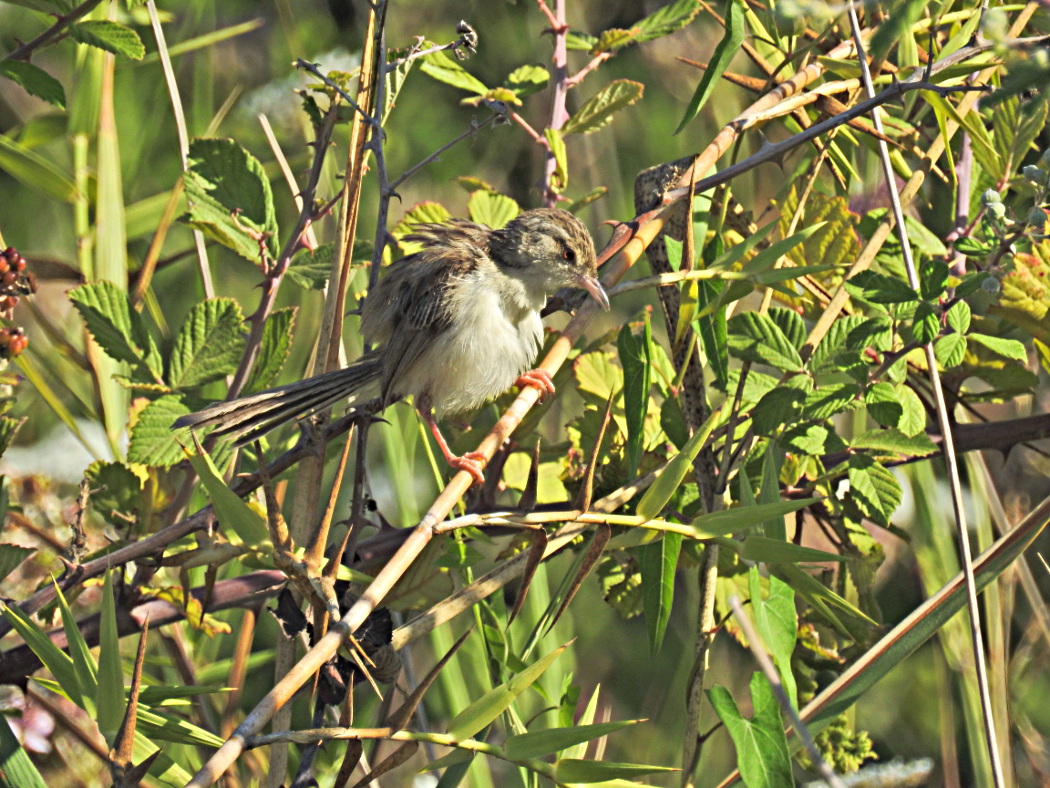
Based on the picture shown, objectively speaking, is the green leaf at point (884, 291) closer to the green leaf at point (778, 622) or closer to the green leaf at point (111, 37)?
the green leaf at point (778, 622)

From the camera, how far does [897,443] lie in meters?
1.75

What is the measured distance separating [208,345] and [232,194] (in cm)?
34

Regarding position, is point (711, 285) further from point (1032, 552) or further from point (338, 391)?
point (1032, 552)

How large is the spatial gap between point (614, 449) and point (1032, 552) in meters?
1.64

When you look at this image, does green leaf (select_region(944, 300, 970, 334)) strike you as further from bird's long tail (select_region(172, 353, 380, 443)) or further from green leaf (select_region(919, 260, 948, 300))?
bird's long tail (select_region(172, 353, 380, 443))

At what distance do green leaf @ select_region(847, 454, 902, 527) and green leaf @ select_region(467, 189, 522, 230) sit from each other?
113 cm

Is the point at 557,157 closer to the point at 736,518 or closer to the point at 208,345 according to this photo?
the point at 208,345

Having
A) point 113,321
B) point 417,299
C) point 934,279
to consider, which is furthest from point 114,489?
point 934,279

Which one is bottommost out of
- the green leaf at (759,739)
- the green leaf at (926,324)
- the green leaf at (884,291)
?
the green leaf at (759,739)

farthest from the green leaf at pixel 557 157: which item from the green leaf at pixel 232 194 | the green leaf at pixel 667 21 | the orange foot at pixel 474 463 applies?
the orange foot at pixel 474 463

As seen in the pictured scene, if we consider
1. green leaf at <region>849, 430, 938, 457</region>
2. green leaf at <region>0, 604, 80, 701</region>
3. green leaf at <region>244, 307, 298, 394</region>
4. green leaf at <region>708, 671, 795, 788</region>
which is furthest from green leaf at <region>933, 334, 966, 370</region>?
green leaf at <region>0, 604, 80, 701</region>

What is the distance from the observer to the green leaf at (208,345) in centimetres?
211

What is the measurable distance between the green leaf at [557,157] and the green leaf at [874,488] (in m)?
0.99

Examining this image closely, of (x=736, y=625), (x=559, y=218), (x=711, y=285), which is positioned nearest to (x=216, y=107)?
(x=559, y=218)
